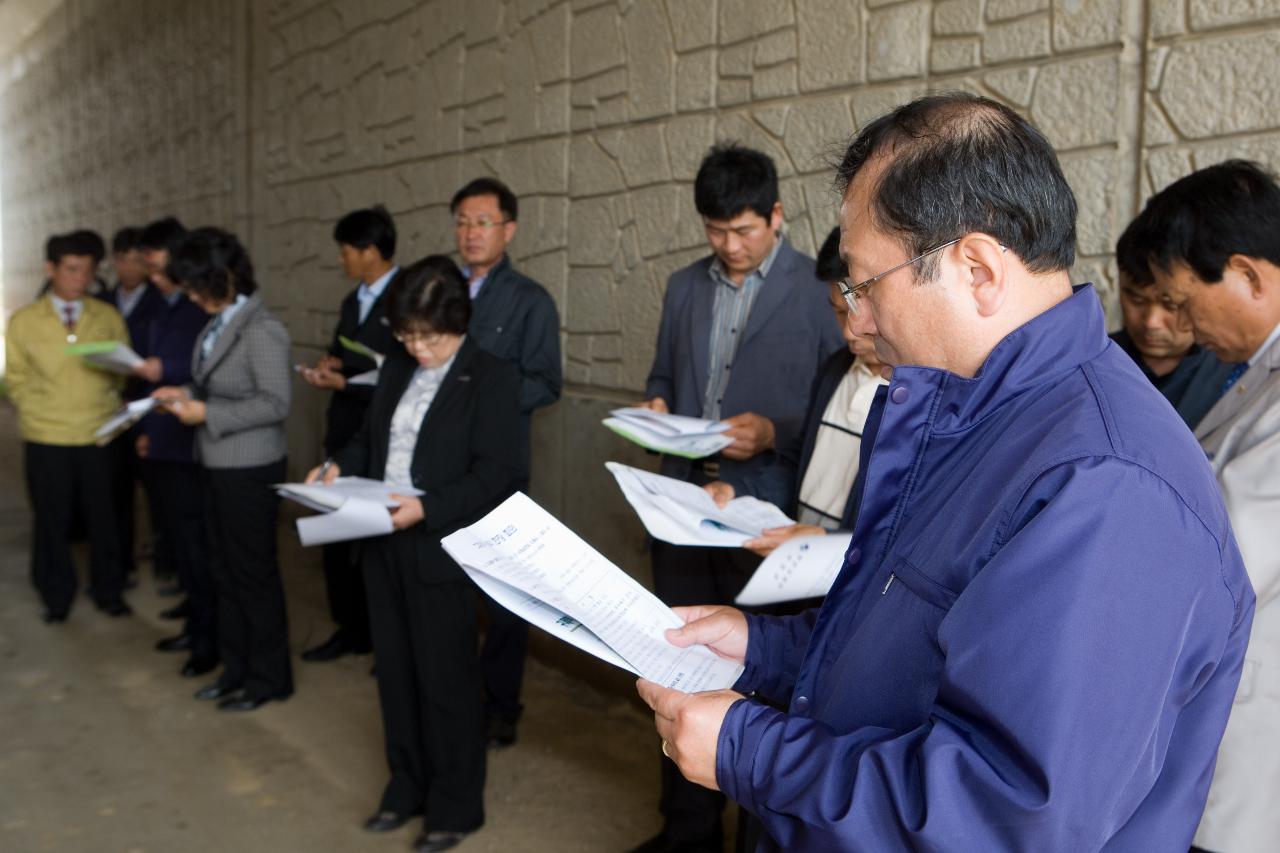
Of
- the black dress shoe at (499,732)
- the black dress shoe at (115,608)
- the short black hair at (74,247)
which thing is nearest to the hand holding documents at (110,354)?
the short black hair at (74,247)

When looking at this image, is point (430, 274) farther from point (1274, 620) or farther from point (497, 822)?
point (1274, 620)

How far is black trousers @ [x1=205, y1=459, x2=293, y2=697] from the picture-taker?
3926mm

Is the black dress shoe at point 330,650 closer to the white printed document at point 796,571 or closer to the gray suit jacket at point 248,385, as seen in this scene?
the gray suit jacket at point 248,385

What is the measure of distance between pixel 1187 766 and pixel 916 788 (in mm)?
294

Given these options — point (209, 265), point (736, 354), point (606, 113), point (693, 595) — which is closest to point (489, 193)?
point (606, 113)

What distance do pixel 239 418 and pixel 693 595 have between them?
1889mm

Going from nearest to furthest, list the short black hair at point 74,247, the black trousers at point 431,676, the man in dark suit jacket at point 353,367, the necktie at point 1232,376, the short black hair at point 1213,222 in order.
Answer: the short black hair at point 1213,222 < the necktie at point 1232,376 < the black trousers at point 431,676 < the man in dark suit jacket at point 353,367 < the short black hair at point 74,247

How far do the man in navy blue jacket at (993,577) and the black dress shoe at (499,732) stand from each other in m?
2.71

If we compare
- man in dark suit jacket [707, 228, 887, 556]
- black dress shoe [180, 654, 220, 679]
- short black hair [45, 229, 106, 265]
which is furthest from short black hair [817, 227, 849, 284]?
short black hair [45, 229, 106, 265]

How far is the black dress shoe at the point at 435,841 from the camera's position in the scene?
3.01 metres

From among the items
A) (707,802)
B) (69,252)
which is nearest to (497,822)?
(707,802)

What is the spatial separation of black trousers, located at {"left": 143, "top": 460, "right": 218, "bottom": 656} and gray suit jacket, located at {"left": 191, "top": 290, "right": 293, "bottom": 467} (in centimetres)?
44

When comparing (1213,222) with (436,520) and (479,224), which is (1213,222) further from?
(479,224)

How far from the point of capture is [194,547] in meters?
4.41
